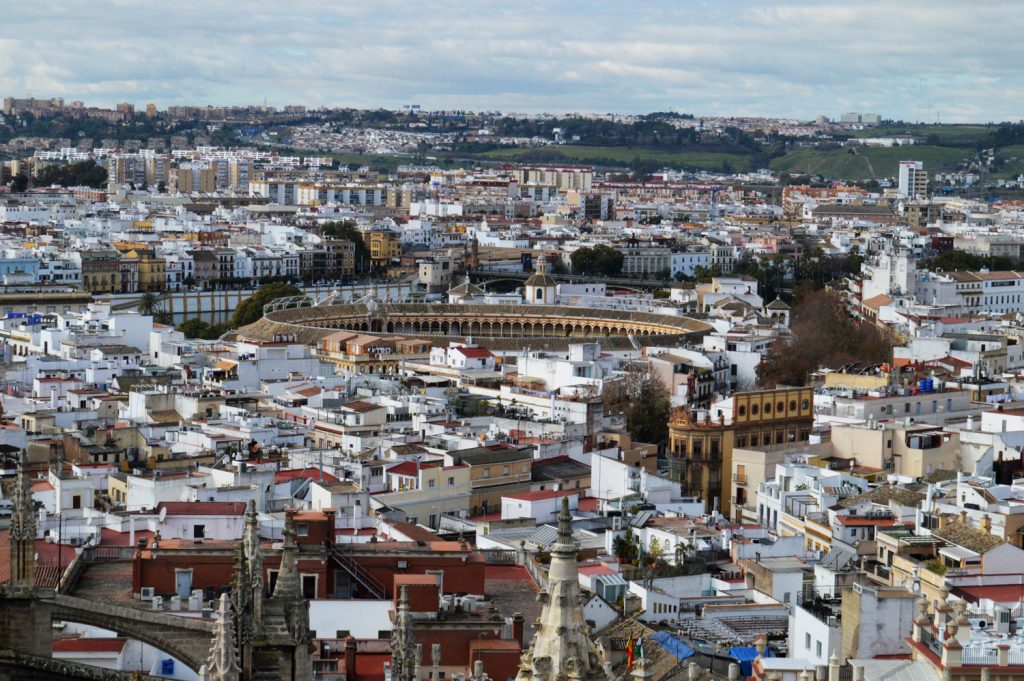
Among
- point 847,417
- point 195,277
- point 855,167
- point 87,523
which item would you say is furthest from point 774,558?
point 855,167

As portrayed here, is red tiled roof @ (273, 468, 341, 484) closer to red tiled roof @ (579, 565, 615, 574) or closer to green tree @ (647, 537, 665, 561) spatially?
green tree @ (647, 537, 665, 561)

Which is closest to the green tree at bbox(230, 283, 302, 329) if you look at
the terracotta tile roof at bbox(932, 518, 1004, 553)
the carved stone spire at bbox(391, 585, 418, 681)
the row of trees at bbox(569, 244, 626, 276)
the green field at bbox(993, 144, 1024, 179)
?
the row of trees at bbox(569, 244, 626, 276)

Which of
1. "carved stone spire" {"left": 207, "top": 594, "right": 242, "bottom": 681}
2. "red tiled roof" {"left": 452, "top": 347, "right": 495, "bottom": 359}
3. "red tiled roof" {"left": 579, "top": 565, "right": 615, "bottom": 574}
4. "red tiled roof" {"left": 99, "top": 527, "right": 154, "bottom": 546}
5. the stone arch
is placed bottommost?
"red tiled roof" {"left": 452, "top": 347, "right": 495, "bottom": 359}

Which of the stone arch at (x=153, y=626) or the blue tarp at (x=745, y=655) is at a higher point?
the stone arch at (x=153, y=626)

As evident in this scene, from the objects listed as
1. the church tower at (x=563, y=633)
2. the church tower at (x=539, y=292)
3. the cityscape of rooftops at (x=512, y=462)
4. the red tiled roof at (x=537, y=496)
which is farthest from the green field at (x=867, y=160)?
the church tower at (x=563, y=633)

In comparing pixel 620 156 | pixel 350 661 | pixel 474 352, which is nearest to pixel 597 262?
pixel 474 352

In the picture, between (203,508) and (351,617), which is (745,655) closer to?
(351,617)

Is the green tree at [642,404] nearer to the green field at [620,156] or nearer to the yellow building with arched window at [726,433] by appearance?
the yellow building with arched window at [726,433]
